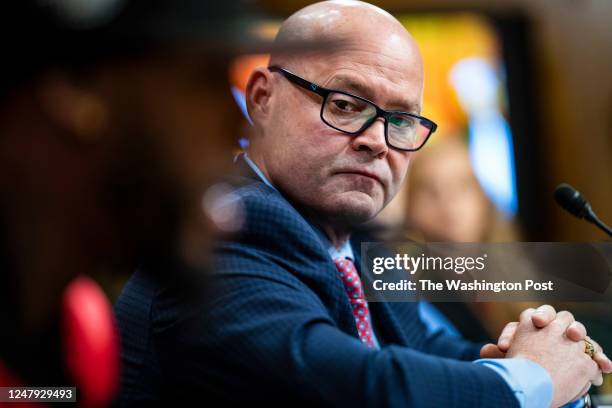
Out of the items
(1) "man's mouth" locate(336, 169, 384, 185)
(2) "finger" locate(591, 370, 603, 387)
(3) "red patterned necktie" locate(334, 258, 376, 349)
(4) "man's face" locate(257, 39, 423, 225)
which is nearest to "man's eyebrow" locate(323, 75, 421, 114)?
(4) "man's face" locate(257, 39, 423, 225)

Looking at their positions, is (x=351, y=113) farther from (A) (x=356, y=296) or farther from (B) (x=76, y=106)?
(B) (x=76, y=106)

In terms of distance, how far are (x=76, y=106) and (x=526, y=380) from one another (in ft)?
1.97

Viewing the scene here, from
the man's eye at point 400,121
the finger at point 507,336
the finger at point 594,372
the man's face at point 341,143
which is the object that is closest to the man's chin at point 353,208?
the man's face at point 341,143

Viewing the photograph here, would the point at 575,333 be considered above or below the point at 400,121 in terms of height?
below

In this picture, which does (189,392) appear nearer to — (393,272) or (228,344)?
(228,344)

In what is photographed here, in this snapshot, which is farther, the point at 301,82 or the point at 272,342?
the point at 301,82

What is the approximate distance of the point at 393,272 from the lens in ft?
3.37

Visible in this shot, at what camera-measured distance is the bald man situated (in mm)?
769

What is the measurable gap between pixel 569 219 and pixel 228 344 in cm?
69

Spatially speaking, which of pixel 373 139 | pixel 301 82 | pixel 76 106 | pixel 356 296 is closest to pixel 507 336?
pixel 356 296

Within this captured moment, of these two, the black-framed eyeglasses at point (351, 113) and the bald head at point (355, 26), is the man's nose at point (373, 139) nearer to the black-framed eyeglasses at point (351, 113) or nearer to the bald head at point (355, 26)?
the black-framed eyeglasses at point (351, 113)

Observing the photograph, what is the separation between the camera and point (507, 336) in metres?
0.96

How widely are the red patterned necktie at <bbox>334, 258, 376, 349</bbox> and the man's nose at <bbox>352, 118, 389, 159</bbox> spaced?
168 mm

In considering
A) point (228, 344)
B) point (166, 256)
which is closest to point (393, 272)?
point (228, 344)
